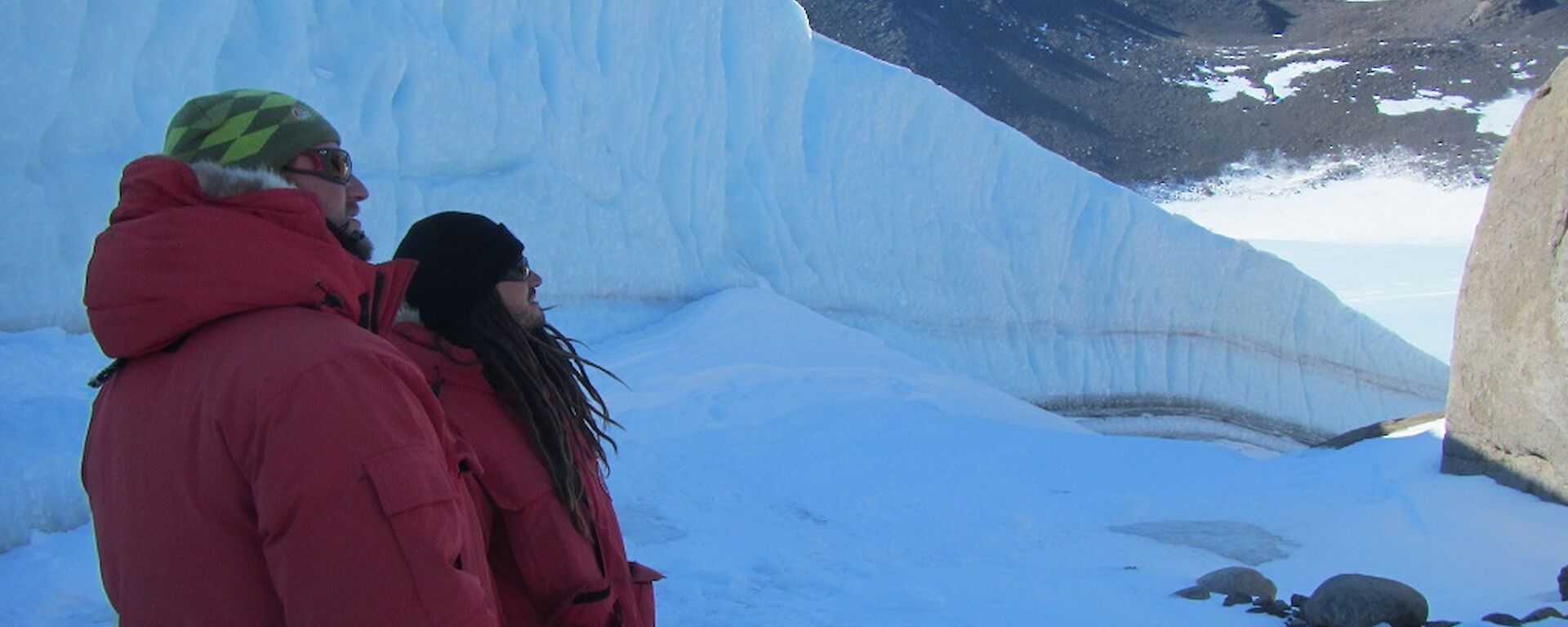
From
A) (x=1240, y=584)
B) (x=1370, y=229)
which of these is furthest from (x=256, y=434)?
(x=1370, y=229)

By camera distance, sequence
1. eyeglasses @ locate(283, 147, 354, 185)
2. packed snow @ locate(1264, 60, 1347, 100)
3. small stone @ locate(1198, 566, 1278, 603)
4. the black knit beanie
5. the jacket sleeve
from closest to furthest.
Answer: the jacket sleeve, eyeglasses @ locate(283, 147, 354, 185), the black knit beanie, small stone @ locate(1198, 566, 1278, 603), packed snow @ locate(1264, 60, 1347, 100)

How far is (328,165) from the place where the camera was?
1.45 meters

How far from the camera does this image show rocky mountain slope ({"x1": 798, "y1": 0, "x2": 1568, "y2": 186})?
88.9 ft

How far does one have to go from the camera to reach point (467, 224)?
5.85 feet

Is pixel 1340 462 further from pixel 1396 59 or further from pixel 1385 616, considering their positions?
pixel 1396 59

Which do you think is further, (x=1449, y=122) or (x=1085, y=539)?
(x=1449, y=122)

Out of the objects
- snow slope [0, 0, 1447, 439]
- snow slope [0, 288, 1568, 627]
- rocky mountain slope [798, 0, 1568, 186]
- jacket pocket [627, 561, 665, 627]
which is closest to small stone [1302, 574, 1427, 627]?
snow slope [0, 288, 1568, 627]

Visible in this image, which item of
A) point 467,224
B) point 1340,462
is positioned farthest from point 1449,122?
point 467,224

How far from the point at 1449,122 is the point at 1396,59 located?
3.19 m

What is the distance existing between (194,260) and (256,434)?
18 cm

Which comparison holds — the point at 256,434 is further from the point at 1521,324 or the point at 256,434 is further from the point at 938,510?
the point at 1521,324

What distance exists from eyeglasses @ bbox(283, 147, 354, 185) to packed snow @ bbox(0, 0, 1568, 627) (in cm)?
205

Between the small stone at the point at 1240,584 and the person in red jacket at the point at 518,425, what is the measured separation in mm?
2421

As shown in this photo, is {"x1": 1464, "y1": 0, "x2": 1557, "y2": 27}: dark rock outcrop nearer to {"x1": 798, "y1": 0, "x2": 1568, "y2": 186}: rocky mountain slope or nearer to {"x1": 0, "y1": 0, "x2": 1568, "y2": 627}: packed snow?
{"x1": 798, "y1": 0, "x2": 1568, "y2": 186}: rocky mountain slope
